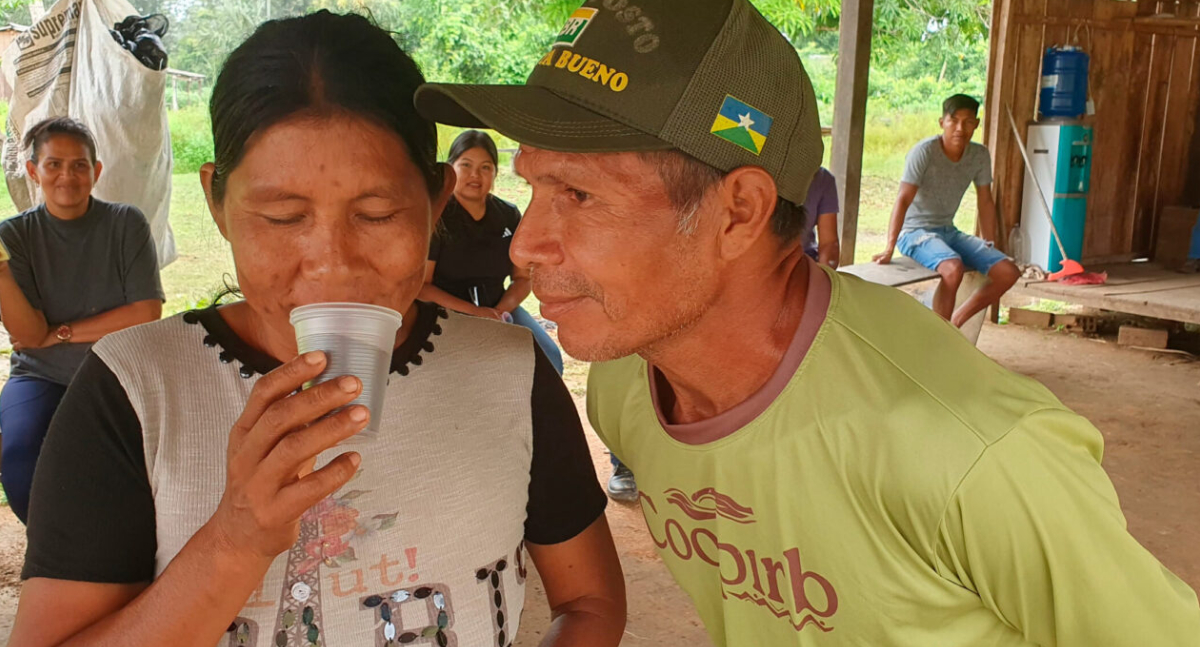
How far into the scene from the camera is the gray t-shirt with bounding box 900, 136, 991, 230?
812 cm

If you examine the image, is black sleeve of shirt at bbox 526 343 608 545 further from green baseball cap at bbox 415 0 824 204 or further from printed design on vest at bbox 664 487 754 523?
green baseball cap at bbox 415 0 824 204

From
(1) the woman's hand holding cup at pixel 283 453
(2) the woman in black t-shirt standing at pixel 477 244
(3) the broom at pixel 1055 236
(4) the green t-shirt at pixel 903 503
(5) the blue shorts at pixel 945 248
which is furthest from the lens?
(3) the broom at pixel 1055 236

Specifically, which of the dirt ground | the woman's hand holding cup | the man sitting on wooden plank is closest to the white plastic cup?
the woman's hand holding cup

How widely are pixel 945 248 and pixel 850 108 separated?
1.61 m

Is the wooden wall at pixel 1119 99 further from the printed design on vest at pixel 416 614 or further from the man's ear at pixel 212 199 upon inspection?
the printed design on vest at pixel 416 614

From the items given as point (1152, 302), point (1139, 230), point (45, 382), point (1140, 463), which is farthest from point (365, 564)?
point (1139, 230)

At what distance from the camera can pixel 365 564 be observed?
1424 millimetres

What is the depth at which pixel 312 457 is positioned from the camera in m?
1.16

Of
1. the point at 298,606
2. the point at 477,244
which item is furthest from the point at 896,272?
the point at 298,606

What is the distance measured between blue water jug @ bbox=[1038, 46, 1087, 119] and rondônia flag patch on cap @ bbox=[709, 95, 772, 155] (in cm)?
895

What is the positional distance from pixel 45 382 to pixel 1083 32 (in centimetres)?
973

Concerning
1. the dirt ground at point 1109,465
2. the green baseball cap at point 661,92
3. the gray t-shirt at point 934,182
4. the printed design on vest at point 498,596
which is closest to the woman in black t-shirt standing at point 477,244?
the dirt ground at point 1109,465

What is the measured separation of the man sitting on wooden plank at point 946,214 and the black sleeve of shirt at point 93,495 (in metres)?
7.42

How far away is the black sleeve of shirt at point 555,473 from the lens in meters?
1.62
